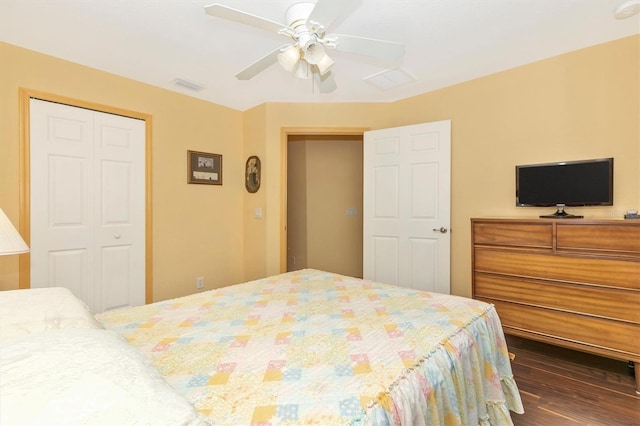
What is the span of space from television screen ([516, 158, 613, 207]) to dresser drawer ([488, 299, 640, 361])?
84 centimetres

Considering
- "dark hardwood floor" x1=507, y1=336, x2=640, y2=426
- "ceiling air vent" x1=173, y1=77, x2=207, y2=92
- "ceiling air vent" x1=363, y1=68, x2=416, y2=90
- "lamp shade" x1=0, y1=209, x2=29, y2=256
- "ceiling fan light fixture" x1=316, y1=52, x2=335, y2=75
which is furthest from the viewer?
"ceiling air vent" x1=173, y1=77, x2=207, y2=92

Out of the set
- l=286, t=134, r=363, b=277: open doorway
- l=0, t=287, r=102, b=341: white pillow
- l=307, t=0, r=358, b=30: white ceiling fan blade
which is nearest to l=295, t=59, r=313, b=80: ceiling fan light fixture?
l=307, t=0, r=358, b=30: white ceiling fan blade

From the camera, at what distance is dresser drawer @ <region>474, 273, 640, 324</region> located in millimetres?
1897

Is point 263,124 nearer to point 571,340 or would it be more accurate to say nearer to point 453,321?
point 453,321

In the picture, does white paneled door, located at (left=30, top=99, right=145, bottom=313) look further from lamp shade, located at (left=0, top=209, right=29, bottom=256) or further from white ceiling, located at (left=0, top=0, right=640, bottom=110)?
lamp shade, located at (left=0, top=209, right=29, bottom=256)

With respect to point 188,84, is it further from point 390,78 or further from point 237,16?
point 390,78

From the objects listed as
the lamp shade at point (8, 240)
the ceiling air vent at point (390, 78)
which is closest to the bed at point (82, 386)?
the lamp shade at point (8, 240)

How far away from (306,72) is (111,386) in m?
1.83

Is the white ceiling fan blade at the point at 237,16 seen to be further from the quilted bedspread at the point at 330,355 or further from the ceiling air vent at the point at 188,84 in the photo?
the ceiling air vent at the point at 188,84

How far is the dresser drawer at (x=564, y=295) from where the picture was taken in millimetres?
1897

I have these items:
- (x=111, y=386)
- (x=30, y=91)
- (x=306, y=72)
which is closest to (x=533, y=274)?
(x=306, y=72)

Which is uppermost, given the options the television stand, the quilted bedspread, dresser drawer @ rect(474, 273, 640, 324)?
the television stand

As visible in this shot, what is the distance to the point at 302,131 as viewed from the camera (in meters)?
3.48

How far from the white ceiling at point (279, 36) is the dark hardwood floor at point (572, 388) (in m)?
2.36
